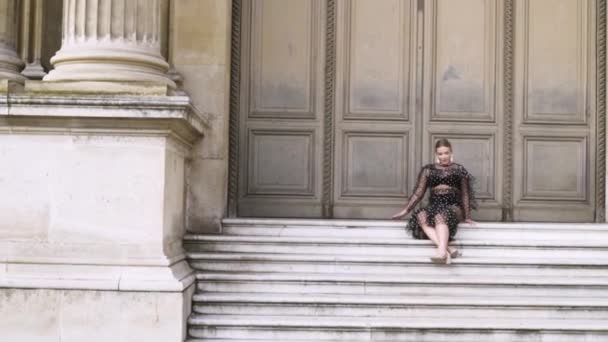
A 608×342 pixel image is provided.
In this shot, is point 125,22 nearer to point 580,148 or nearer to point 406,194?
point 406,194

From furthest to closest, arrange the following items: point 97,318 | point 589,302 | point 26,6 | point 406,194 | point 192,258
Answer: point 406,194 → point 26,6 → point 192,258 → point 589,302 → point 97,318

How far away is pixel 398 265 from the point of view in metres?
7.09

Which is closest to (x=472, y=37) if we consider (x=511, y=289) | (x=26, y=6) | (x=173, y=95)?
(x=511, y=289)

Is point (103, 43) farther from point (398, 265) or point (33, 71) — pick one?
point (398, 265)

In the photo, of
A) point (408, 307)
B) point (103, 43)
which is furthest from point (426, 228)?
point (103, 43)

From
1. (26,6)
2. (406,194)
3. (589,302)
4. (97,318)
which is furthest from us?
(406,194)

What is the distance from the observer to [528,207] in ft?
28.5

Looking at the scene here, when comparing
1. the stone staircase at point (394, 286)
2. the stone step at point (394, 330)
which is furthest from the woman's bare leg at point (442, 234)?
the stone step at point (394, 330)

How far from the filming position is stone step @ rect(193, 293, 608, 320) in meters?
6.71

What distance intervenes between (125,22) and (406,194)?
11.3 ft

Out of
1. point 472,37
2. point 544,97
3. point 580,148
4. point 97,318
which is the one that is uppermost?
point 472,37

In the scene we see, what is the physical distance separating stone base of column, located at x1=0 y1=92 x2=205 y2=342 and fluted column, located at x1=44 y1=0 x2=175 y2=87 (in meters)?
0.50

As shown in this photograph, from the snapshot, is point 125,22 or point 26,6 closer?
point 125,22

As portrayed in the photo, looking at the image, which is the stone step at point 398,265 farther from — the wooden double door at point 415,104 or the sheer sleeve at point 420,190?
the wooden double door at point 415,104
